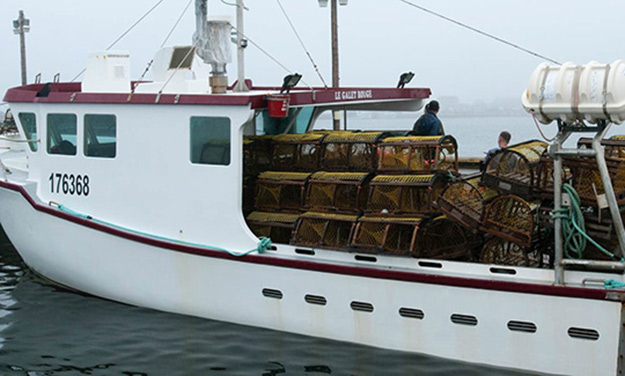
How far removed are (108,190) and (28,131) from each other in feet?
5.64

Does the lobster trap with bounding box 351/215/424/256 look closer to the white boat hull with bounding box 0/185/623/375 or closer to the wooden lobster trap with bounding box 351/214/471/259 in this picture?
Result: the wooden lobster trap with bounding box 351/214/471/259

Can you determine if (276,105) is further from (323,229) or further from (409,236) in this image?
(409,236)

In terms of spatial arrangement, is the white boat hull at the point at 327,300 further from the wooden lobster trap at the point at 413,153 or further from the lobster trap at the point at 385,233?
the wooden lobster trap at the point at 413,153

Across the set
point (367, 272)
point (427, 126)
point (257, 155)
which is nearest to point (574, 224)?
point (367, 272)

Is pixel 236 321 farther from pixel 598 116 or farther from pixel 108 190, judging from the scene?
pixel 598 116

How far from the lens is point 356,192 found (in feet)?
27.5

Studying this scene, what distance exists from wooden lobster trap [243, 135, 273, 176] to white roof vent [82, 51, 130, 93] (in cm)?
208

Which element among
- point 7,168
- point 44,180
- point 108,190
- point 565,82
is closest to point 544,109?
point 565,82

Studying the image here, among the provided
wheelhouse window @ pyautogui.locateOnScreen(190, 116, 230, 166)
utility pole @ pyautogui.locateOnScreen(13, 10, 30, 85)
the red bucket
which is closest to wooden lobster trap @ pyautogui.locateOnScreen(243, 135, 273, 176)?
wheelhouse window @ pyautogui.locateOnScreen(190, 116, 230, 166)

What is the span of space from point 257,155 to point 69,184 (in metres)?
2.52

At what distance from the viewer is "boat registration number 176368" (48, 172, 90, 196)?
972cm

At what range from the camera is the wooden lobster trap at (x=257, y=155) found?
915cm

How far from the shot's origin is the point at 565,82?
22.4ft

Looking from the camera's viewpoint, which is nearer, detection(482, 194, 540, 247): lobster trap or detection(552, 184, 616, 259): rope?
detection(552, 184, 616, 259): rope
